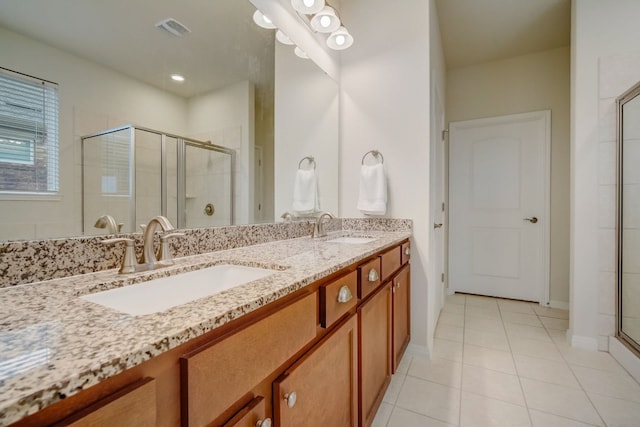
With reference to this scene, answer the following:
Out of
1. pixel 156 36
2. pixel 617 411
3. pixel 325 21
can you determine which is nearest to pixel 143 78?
pixel 156 36

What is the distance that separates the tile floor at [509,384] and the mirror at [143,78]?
126 centimetres

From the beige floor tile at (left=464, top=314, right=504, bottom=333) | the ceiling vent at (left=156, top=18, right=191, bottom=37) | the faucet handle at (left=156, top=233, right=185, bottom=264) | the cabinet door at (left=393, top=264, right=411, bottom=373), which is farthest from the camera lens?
the beige floor tile at (left=464, top=314, right=504, bottom=333)

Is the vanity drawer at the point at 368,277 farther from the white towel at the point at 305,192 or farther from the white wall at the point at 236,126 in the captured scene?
the white towel at the point at 305,192

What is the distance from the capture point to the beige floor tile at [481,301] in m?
2.91

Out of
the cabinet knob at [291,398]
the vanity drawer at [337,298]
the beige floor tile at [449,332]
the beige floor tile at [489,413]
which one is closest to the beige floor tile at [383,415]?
the beige floor tile at [489,413]

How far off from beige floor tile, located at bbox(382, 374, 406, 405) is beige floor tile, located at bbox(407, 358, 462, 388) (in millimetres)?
92

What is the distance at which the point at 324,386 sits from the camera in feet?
2.81

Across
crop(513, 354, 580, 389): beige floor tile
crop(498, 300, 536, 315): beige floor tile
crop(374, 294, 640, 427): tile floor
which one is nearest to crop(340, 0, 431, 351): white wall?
crop(374, 294, 640, 427): tile floor

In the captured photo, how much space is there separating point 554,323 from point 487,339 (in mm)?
796

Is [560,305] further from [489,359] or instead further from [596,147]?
[596,147]

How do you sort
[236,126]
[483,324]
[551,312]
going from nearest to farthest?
[236,126] < [483,324] < [551,312]

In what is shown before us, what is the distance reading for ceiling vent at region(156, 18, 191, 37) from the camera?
3.43 feet

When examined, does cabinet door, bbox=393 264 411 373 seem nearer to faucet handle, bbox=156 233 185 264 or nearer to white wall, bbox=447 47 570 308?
faucet handle, bbox=156 233 185 264

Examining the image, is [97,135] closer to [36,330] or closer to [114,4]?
[114,4]
